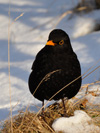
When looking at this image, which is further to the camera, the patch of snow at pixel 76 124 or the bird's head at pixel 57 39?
the bird's head at pixel 57 39

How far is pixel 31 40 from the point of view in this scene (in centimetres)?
794

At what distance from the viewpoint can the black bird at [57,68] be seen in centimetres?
346

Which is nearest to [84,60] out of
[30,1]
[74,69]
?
[74,69]

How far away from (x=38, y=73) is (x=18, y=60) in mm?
3338

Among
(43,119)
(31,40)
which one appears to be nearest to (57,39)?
(43,119)

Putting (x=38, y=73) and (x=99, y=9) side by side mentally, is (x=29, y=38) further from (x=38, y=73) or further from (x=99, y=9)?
(x=38, y=73)

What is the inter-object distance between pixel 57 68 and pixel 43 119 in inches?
23.2

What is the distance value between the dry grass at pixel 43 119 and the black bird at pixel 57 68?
23 centimetres

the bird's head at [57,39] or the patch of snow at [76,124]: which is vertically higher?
the bird's head at [57,39]

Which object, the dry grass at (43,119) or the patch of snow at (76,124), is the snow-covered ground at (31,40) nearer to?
the dry grass at (43,119)

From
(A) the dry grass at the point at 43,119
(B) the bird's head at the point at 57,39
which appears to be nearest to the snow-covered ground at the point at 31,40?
(A) the dry grass at the point at 43,119

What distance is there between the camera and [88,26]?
8070mm

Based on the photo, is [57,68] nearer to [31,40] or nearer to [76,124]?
[76,124]

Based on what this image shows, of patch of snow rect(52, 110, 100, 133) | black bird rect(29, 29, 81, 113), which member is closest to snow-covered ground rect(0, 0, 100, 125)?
black bird rect(29, 29, 81, 113)
